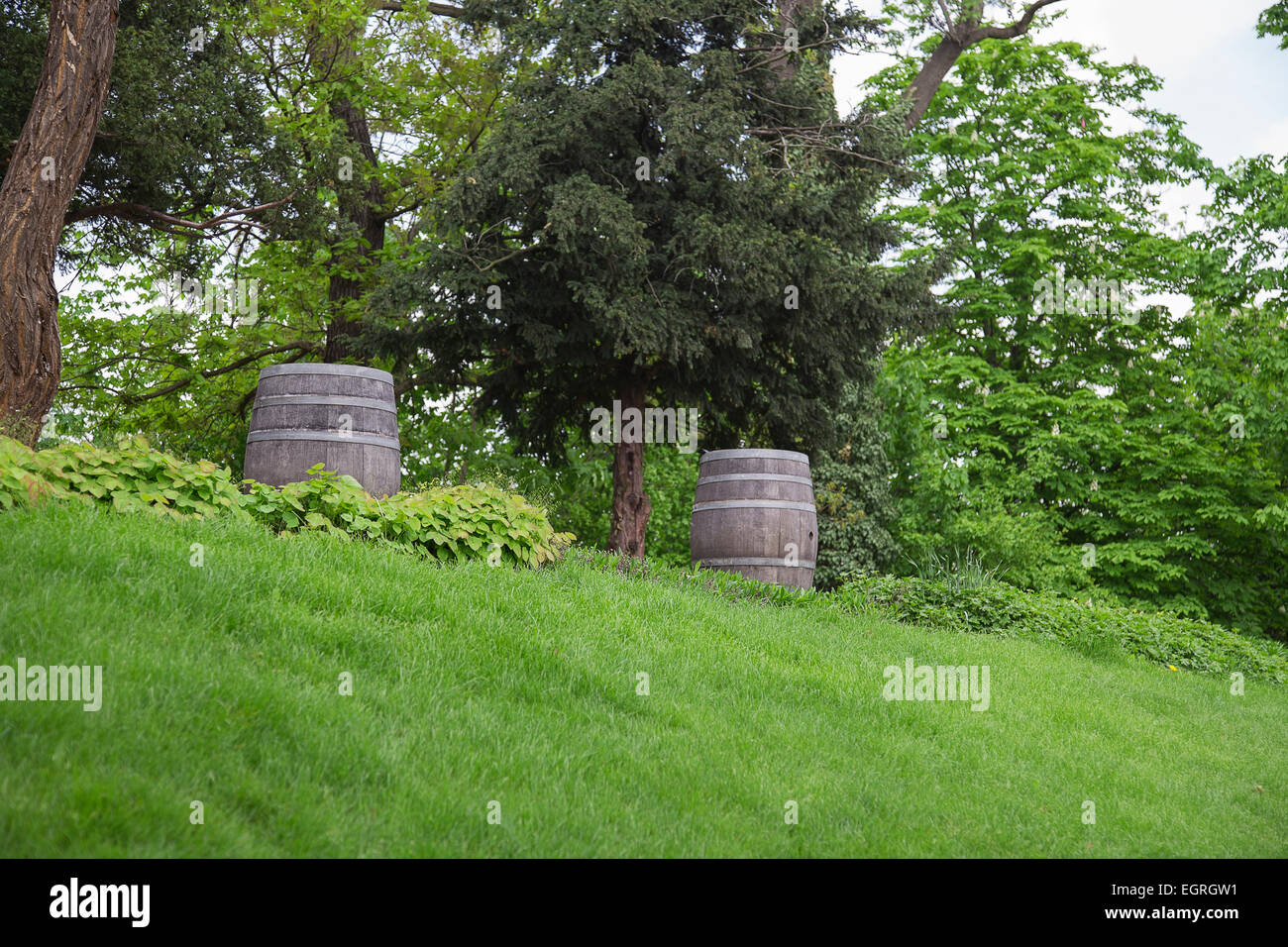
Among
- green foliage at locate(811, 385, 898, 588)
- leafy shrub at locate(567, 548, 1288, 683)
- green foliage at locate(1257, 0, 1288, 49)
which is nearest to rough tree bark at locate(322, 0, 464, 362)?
green foliage at locate(811, 385, 898, 588)

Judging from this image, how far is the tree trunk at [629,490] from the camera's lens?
40.3ft

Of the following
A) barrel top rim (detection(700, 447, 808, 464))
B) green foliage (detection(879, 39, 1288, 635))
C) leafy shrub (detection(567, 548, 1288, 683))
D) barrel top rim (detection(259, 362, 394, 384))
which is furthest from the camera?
green foliage (detection(879, 39, 1288, 635))

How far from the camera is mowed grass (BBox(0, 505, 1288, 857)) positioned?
3.44 m

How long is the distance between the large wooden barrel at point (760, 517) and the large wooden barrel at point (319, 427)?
12.4ft

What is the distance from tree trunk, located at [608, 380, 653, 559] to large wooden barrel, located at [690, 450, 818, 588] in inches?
62.3

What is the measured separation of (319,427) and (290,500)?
4.37ft

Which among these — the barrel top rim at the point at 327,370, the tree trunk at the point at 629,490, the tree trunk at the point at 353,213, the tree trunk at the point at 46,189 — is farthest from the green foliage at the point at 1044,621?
the tree trunk at the point at 353,213

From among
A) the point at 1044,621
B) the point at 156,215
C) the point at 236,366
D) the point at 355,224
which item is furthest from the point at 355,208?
the point at 1044,621

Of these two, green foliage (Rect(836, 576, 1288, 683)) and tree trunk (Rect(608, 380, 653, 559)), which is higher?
tree trunk (Rect(608, 380, 653, 559))

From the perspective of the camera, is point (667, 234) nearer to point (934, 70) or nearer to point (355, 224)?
point (355, 224)

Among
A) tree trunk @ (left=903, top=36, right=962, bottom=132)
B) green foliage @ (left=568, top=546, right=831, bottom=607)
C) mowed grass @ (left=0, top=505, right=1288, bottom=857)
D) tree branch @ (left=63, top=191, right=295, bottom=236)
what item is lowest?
mowed grass @ (left=0, top=505, right=1288, bottom=857)

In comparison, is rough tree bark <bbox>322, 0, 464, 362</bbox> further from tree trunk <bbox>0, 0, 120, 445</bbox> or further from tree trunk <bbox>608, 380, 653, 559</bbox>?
tree trunk <bbox>0, 0, 120, 445</bbox>

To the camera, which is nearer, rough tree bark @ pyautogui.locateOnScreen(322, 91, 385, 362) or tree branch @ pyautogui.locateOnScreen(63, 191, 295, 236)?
tree branch @ pyautogui.locateOnScreen(63, 191, 295, 236)

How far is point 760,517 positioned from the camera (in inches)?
416
